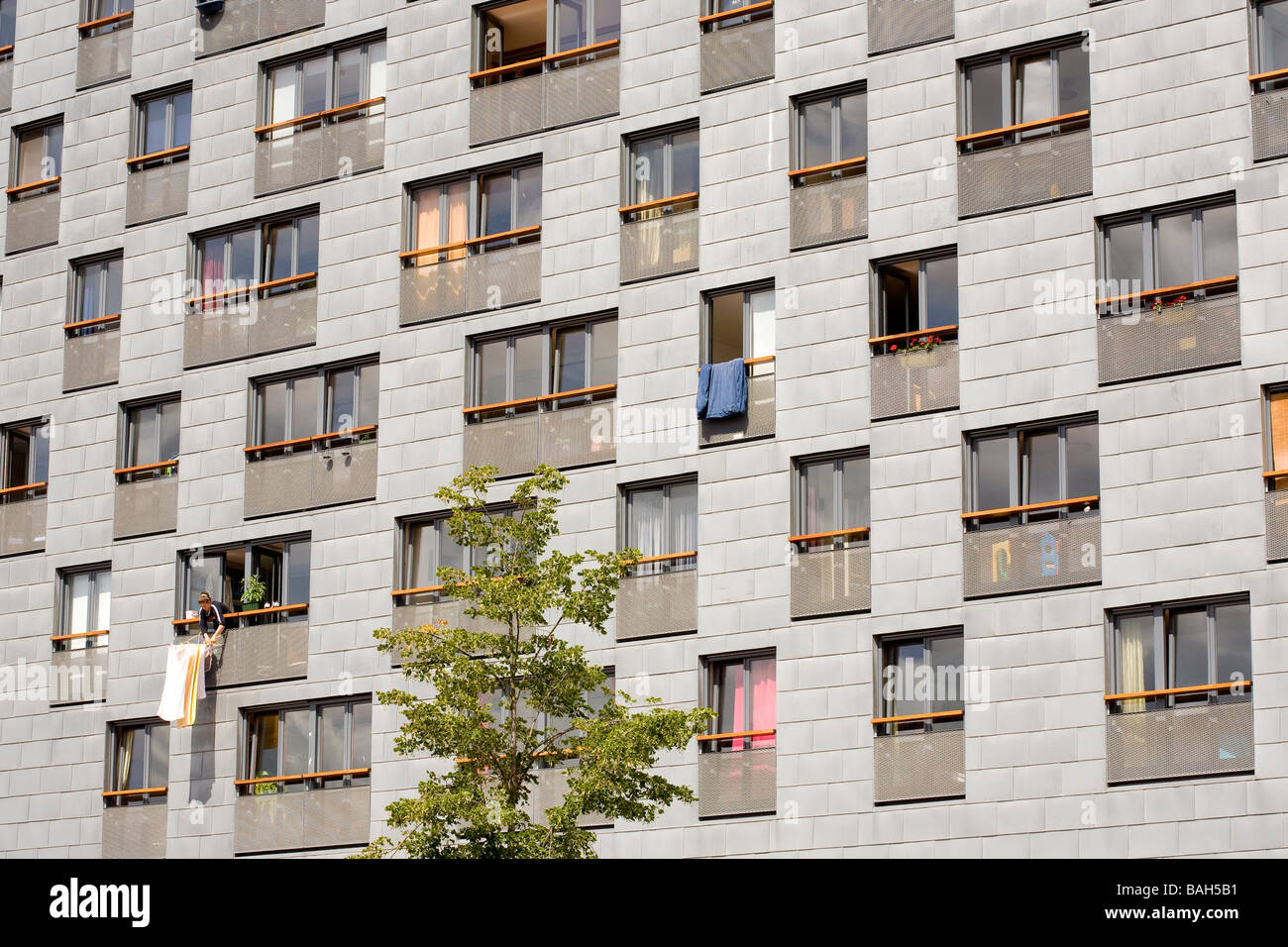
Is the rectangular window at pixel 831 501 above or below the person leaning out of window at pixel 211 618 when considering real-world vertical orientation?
above

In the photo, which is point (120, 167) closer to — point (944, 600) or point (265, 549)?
point (265, 549)

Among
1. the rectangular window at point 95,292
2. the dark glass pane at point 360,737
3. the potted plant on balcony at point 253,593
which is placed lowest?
the dark glass pane at point 360,737

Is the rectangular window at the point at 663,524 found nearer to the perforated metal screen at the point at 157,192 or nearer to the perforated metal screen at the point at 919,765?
the perforated metal screen at the point at 919,765

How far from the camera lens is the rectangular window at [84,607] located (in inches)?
1891

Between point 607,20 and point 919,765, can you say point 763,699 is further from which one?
point 607,20

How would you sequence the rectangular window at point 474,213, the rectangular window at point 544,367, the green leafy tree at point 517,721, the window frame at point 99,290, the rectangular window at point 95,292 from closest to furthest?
the green leafy tree at point 517,721 → the rectangular window at point 544,367 → the rectangular window at point 474,213 → the window frame at point 99,290 → the rectangular window at point 95,292

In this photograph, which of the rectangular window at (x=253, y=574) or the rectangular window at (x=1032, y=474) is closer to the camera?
the rectangular window at (x=1032, y=474)

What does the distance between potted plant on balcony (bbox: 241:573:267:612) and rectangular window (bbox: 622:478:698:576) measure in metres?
9.39

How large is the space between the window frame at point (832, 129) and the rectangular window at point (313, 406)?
35.9 ft

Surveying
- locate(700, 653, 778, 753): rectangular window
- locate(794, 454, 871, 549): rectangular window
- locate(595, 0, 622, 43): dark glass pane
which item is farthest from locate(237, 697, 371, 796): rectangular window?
locate(595, 0, 622, 43): dark glass pane

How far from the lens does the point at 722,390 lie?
40.5m

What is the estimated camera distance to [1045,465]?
121 feet

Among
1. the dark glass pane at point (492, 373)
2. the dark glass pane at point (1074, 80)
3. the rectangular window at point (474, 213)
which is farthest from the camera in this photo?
the rectangular window at point (474, 213)

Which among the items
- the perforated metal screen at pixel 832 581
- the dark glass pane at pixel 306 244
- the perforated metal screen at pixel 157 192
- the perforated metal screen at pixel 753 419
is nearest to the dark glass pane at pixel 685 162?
the perforated metal screen at pixel 753 419
